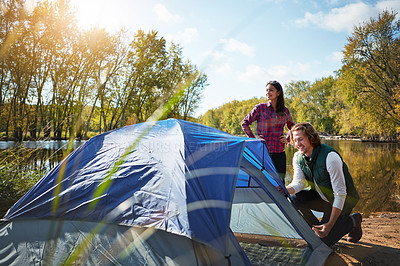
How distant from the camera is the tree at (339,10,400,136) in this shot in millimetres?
17859

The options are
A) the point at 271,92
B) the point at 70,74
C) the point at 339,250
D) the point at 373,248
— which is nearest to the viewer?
the point at 339,250

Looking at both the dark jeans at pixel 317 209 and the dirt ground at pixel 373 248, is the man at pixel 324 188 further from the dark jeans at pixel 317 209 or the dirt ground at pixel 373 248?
the dirt ground at pixel 373 248

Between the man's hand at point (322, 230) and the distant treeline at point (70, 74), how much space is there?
180cm

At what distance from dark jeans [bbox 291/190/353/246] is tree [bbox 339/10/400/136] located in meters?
18.2

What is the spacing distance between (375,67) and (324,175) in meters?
20.2

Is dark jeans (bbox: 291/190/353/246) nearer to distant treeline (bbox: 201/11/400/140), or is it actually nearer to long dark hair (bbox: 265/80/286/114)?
long dark hair (bbox: 265/80/286/114)

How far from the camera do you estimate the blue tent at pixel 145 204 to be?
6.32 ft

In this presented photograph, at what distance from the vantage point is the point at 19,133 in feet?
42.6

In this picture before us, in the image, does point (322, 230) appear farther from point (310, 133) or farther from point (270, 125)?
point (270, 125)

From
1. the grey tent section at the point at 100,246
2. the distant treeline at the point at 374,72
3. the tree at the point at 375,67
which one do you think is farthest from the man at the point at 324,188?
the tree at the point at 375,67

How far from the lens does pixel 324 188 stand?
2602 mm

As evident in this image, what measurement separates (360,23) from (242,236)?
68.6 feet

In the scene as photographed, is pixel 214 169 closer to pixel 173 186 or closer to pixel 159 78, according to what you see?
pixel 173 186

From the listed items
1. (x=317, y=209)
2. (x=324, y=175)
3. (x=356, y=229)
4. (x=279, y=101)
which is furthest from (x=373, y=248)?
(x=279, y=101)
